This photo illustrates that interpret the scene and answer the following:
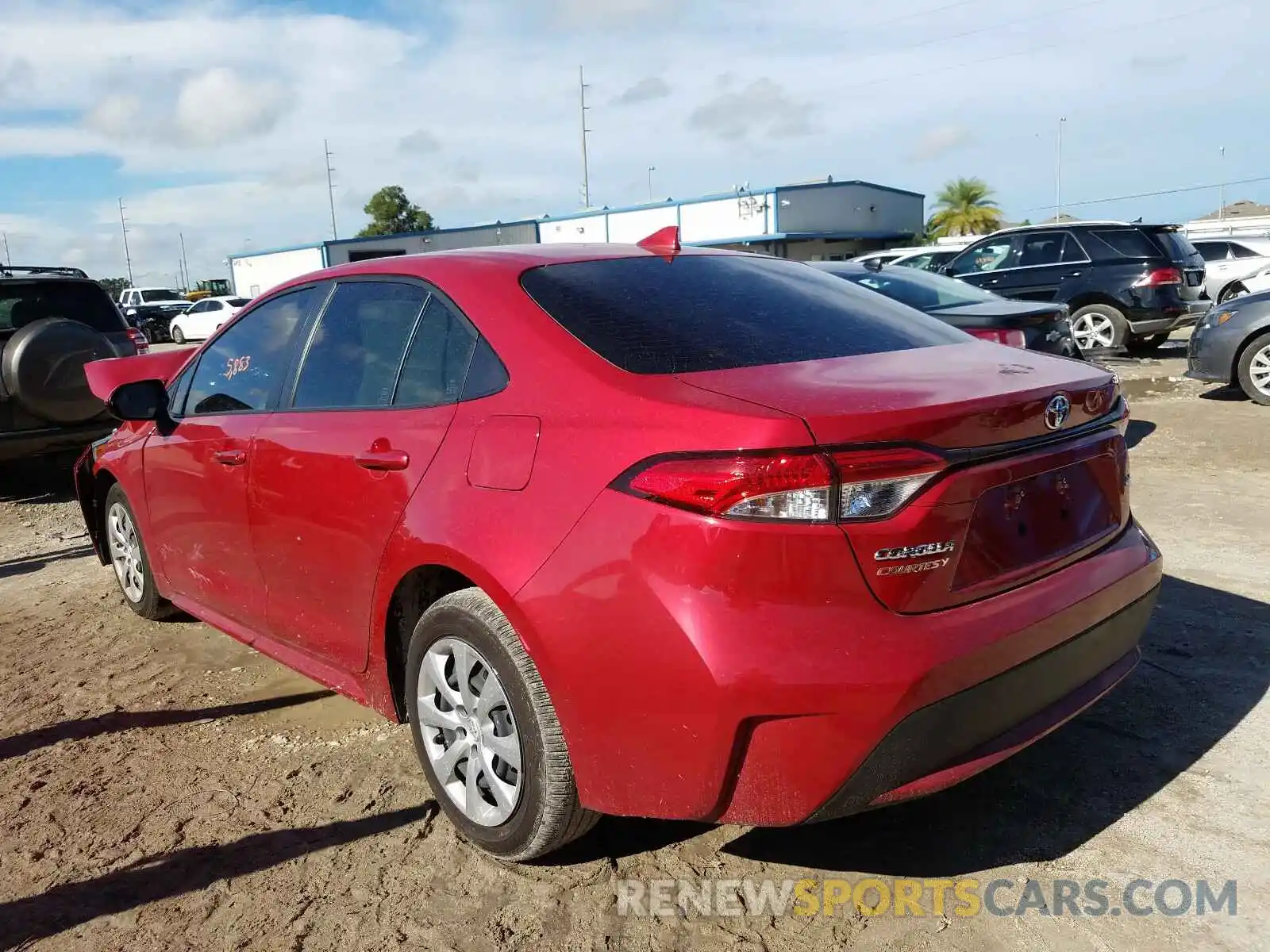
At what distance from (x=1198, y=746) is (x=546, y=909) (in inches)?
82.0

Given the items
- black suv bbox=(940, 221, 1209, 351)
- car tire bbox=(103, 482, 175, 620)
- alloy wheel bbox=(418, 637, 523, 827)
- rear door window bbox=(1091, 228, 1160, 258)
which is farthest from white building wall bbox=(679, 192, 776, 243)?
alloy wheel bbox=(418, 637, 523, 827)

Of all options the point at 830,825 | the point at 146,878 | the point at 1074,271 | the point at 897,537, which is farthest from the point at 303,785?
the point at 1074,271

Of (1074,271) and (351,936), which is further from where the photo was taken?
(1074,271)

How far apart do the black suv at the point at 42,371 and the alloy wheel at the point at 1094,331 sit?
10.7m

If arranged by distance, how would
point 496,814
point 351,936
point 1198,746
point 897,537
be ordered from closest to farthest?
point 897,537 → point 351,936 → point 496,814 → point 1198,746

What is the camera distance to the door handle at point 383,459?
2.82 m

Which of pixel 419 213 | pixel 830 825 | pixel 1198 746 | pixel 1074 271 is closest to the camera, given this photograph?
pixel 830 825

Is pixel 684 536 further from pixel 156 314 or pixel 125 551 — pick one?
pixel 156 314

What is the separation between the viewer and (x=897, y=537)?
2.11 meters

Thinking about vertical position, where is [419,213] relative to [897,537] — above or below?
above

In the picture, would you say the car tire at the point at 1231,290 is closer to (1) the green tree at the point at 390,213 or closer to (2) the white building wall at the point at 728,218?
(2) the white building wall at the point at 728,218

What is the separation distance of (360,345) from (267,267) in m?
49.5

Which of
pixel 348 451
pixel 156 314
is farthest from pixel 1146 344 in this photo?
pixel 156 314

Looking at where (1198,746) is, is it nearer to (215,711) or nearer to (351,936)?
(351,936)
